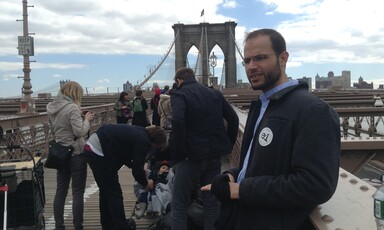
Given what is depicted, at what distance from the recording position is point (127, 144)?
3893mm

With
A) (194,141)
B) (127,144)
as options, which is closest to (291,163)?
(194,141)

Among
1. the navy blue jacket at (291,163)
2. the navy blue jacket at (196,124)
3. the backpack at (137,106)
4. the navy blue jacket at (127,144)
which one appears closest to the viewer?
the navy blue jacket at (291,163)

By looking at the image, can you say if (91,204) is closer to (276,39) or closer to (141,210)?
(141,210)

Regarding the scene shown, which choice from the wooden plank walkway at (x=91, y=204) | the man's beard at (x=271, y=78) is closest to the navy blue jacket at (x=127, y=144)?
the wooden plank walkway at (x=91, y=204)

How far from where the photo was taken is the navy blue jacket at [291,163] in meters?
1.54

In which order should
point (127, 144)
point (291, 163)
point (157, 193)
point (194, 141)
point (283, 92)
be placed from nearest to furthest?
point (291, 163), point (283, 92), point (194, 141), point (127, 144), point (157, 193)

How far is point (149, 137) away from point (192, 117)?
509 millimetres

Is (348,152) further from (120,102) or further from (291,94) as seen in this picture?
(120,102)

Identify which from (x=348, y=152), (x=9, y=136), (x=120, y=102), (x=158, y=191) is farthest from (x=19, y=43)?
(x=348, y=152)

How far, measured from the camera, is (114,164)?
3996mm

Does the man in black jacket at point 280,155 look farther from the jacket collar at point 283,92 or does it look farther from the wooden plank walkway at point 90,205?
the wooden plank walkway at point 90,205

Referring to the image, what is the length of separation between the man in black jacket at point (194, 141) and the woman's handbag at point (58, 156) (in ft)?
3.81

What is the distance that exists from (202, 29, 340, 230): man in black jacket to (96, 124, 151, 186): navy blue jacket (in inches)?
79.7

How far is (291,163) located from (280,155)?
55mm
